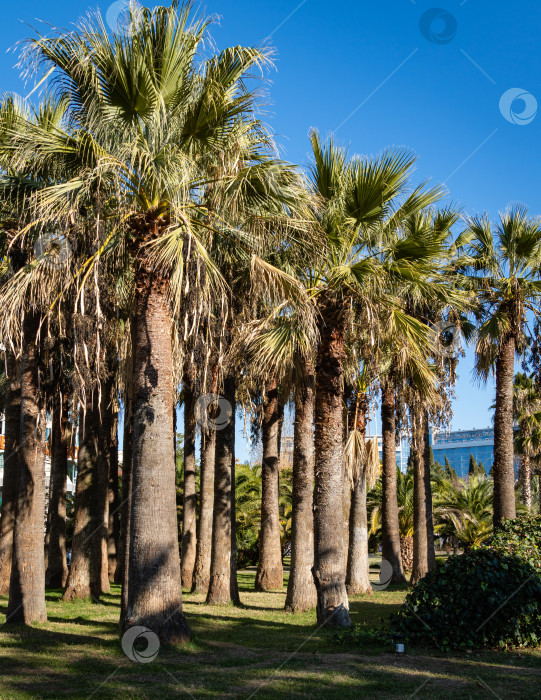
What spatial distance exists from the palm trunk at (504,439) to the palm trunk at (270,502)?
6146 millimetres

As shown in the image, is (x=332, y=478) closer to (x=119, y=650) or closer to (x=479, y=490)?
(x=119, y=650)

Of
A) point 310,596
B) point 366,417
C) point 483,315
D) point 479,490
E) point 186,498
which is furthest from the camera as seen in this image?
point 479,490

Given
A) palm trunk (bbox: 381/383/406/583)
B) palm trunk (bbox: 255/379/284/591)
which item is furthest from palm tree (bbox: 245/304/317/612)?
palm trunk (bbox: 381/383/406/583)

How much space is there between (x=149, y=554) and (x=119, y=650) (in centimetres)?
133

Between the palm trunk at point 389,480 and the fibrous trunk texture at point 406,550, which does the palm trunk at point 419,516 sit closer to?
the palm trunk at point 389,480

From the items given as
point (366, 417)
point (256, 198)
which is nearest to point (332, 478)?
point (256, 198)

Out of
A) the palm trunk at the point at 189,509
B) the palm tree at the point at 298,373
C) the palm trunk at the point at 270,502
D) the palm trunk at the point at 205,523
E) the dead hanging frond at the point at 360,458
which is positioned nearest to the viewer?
the palm tree at the point at 298,373

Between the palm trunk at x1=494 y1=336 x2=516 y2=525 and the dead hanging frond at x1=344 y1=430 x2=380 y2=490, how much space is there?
3.50 metres

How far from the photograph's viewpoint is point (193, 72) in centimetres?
1009

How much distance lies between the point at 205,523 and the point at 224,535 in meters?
3.19

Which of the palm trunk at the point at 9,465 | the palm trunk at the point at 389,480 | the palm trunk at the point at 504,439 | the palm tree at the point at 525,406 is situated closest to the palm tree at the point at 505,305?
the palm trunk at the point at 504,439

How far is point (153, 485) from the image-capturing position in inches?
370

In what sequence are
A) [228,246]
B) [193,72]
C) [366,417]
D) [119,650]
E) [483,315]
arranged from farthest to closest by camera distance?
[366,417]
[483,315]
[228,246]
[193,72]
[119,650]

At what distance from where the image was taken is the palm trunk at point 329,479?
11.4m
